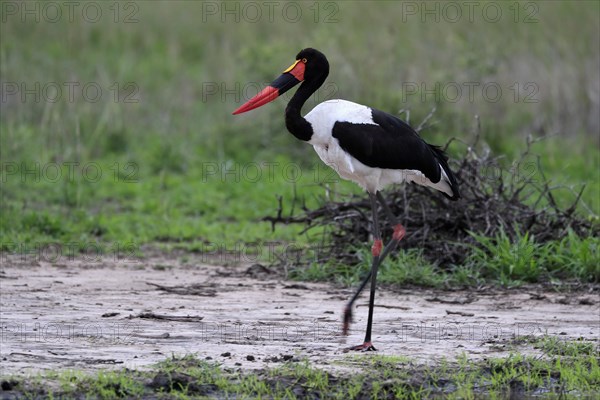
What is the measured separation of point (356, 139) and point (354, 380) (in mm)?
1424

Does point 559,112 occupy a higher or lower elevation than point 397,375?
higher

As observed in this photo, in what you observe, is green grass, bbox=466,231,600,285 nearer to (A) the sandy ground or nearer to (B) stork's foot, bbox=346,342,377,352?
(A) the sandy ground

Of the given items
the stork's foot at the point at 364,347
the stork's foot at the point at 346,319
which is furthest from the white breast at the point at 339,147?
the stork's foot at the point at 364,347

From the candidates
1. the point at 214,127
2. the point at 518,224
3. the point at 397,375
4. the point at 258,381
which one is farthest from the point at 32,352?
the point at 214,127

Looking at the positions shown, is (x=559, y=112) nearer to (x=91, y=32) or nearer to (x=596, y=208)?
(x=596, y=208)

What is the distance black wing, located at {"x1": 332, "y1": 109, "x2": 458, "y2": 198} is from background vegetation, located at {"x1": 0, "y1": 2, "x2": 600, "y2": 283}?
188 cm

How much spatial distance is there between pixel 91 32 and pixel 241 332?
1001 cm

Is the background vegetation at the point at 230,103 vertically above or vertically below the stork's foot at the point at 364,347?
above

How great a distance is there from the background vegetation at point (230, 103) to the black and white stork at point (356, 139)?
1836 millimetres

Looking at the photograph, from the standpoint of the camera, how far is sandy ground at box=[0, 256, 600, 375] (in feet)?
16.9

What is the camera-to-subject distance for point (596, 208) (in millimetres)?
8617

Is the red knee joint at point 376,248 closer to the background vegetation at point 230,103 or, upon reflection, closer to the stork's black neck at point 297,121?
the stork's black neck at point 297,121

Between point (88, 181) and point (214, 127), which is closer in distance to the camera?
point (88, 181)

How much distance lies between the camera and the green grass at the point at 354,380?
453cm
